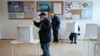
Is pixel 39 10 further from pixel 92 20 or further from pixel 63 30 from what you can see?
pixel 92 20

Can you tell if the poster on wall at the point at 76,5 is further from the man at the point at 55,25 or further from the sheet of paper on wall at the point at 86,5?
the man at the point at 55,25

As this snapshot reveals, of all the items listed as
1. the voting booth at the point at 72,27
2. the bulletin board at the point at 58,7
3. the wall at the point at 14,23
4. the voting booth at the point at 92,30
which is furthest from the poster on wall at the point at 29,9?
the voting booth at the point at 92,30

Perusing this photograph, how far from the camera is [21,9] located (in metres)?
8.53

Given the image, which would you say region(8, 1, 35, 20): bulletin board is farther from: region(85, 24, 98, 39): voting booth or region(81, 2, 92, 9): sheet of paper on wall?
region(85, 24, 98, 39): voting booth

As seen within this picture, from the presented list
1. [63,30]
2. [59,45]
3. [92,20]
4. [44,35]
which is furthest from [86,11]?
[44,35]

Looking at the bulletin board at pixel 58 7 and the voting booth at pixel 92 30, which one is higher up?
the bulletin board at pixel 58 7

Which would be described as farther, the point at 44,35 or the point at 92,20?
the point at 92,20

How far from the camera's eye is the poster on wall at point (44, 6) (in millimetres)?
8414

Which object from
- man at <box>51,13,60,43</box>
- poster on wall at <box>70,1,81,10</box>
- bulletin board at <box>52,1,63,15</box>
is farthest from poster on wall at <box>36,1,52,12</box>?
poster on wall at <box>70,1,81,10</box>

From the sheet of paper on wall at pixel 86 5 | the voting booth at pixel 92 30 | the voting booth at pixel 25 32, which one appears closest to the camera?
the voting booth at pixel 25 32

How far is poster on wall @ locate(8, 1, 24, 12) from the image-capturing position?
27.9ft

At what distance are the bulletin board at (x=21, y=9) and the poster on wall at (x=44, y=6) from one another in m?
0.29

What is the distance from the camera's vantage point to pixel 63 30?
8555mm

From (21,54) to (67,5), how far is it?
3.45 meters
